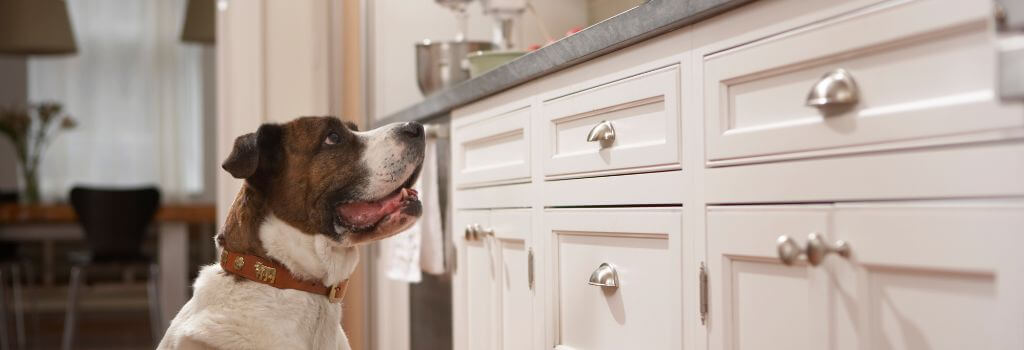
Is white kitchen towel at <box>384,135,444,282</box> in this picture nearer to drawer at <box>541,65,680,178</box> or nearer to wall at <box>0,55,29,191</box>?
drawer at <box>541,65,680,178</box>

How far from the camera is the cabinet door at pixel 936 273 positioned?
86 centimetres

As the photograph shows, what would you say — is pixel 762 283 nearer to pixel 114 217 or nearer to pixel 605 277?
pixel 605 277

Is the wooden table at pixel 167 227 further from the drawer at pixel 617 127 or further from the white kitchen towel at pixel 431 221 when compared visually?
the drawer at pixel 617 127

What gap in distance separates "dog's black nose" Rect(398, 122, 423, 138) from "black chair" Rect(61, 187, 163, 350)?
403cm

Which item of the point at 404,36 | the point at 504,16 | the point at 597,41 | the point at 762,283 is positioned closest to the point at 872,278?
the point at 762,283

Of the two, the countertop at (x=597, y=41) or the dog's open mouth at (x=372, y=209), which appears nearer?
the countertop at (x=597, y=41)

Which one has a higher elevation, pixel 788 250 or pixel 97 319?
pixel 788 250

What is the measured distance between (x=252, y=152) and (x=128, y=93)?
244 inches

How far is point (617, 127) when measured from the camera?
5.32 ft

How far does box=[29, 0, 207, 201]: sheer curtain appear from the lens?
7.30 meters

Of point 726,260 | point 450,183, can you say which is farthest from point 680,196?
point 450,183

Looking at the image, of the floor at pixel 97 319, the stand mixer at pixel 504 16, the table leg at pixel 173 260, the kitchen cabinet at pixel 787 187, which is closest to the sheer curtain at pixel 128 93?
the floor at pixel 97 319

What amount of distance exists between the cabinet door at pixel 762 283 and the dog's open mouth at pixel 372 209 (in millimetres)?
705

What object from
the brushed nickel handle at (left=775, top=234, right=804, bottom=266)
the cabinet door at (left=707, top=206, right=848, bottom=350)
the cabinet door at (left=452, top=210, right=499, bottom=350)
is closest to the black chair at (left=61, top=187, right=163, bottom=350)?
the cabinet door at (left=452, top=210, right=499, bottom=350)
